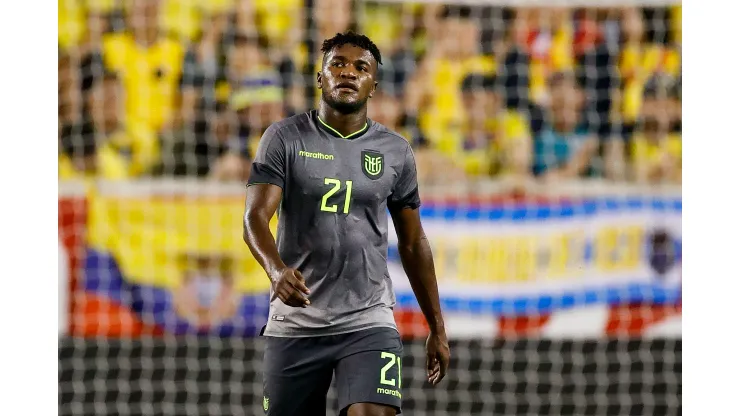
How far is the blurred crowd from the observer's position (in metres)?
6.28

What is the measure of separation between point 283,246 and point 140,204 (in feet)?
9.32

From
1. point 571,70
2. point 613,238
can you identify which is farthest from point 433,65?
point 613,238

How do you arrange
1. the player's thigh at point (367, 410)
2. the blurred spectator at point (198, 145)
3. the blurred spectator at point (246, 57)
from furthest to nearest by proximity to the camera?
the blurred spectator at point (246, 57) < the blurred spectator at point (198, 145) < the player's thigh at point (367, 410)

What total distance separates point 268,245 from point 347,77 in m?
0.66

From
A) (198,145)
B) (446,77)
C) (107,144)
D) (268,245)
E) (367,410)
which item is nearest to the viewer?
(268,245)

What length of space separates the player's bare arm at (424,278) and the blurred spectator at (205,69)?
3.06m

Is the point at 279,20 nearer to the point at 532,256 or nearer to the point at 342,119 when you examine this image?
the point at 532,256

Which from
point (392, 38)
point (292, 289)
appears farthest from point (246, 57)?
point (292, 289)

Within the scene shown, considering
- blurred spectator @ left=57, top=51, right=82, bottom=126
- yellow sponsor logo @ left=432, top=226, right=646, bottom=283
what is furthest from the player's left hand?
blurred spectator @ left=57, top=51, right=82, bottom=126

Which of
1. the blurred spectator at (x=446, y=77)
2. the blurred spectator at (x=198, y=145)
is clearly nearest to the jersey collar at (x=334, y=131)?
the blurred spectator at (x=198, y=145)

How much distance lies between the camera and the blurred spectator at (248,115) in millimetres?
6164

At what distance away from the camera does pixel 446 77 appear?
6.70 meters

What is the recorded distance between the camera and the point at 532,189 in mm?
6176

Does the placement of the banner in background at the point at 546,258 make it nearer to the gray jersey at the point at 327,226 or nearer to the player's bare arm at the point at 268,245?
the gray jersey at the point at 327,226
